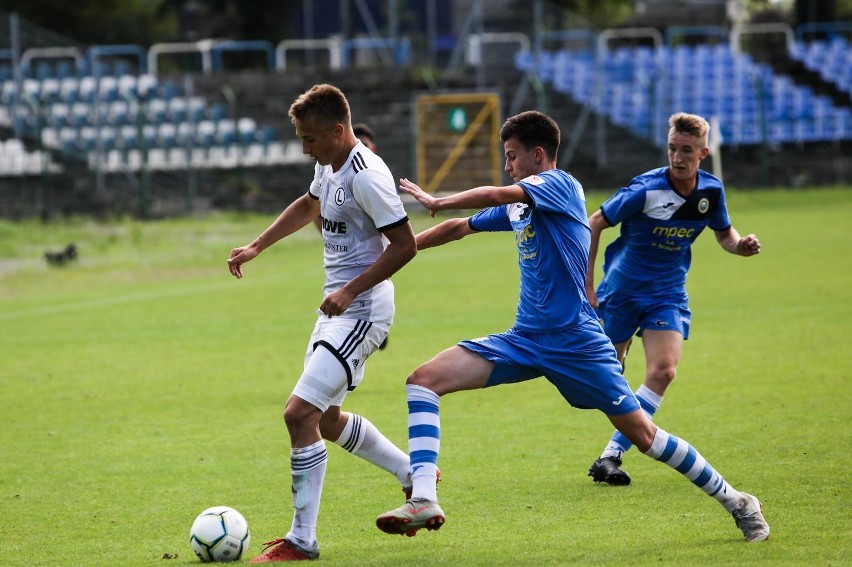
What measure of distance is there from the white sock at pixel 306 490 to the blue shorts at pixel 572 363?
0.84m

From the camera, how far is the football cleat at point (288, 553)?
554 centimetres

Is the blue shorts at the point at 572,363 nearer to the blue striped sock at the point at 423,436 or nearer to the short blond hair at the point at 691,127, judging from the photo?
the blue striped sock at the point at 423,436

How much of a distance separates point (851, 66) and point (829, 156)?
4.23m

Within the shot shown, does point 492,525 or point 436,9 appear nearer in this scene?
point 492,525

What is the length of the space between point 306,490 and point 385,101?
28.4 meters

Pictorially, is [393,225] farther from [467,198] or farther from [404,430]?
[404,430]

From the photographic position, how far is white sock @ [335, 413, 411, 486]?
6211 millimetres

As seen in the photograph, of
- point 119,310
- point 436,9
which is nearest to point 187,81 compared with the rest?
point 436,9

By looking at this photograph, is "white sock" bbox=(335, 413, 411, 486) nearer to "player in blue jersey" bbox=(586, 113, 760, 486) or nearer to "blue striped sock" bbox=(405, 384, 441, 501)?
"blue striped sock" bbox=(405, 384, 441, 501)

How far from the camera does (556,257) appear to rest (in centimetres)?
577

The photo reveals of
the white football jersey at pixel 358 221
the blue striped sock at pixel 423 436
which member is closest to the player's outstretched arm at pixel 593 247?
the white football jersey at pixel 358 221

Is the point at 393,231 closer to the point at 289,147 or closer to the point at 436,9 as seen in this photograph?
the point at 289,147

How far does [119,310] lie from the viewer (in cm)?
1603

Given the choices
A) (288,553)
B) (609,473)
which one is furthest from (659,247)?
(288,553)
